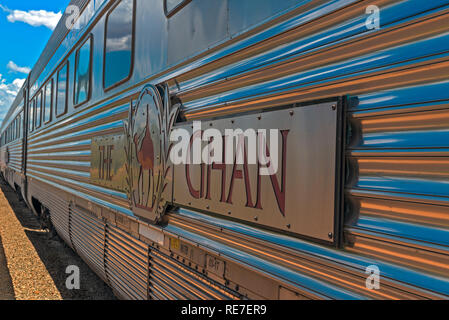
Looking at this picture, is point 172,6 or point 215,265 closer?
point 215,265

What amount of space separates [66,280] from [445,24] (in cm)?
437

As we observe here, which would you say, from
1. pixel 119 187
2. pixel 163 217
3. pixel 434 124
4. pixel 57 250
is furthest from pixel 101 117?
pixel 57 250

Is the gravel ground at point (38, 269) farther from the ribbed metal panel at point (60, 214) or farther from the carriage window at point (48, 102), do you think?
the carriage window at point (48, 102)

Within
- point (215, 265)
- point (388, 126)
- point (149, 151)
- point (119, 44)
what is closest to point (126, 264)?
point (149, 151)

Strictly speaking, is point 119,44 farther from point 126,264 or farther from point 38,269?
point 38,269

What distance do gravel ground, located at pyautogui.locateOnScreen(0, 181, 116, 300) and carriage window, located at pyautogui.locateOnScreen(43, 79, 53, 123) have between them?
81.6 inches

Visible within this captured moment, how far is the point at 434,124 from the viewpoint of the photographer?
821mm

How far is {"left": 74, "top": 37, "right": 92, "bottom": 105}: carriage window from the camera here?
3.29 meters

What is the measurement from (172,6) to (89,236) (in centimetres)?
248

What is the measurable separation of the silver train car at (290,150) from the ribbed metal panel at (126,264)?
0.02 metres

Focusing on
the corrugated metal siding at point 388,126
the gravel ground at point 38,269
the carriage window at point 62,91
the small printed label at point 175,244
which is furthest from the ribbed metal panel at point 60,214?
the corrugated metal siding at point 388,126

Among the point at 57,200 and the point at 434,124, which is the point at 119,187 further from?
the point at 57,200

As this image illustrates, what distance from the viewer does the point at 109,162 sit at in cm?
277

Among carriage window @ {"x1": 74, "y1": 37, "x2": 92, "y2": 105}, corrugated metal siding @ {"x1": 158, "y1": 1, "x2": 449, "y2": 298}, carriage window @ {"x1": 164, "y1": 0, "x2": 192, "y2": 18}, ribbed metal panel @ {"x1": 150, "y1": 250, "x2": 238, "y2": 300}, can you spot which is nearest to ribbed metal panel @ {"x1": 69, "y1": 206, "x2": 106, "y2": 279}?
ribbed metal panel @ {"x1": 150, "y1": 250, "x2": 238, "y2": 300}
